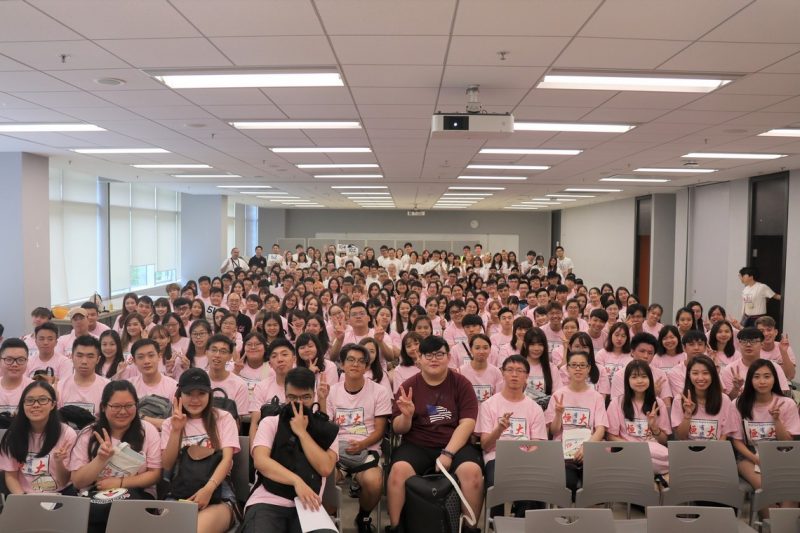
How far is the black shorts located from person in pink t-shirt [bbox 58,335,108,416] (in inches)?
88.8

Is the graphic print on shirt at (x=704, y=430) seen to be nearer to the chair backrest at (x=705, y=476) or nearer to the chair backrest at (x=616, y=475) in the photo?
the chair backrest at (x=705, y=476)

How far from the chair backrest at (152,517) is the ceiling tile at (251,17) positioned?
248 centimetres

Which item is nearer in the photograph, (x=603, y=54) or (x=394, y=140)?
(x=603, y=54)

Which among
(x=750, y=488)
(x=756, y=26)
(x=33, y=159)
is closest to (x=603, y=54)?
(x=756, y=26)

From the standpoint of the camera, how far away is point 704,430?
4.03 meters

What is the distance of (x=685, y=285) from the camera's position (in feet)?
44.1

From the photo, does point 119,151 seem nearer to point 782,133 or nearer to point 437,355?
point 437,355

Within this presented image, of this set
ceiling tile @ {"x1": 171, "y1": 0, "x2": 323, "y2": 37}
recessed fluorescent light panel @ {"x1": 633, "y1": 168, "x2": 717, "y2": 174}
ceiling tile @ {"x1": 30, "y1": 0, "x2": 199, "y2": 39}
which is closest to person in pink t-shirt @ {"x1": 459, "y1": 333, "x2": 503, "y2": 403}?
ceiling tile @ {"x1": 171, "y1": 0, "x2": 323, "y2": 37}

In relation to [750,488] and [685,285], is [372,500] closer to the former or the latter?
[750,488]

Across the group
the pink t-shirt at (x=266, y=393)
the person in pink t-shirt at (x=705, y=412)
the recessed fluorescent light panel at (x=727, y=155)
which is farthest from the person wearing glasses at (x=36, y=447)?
the recessed fluorescent light panel at (x=727, y=155)

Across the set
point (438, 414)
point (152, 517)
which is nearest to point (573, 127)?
point (438, 414)

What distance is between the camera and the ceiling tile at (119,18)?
3.09m

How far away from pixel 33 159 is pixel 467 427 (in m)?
8.17

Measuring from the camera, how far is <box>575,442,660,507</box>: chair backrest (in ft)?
11.0
